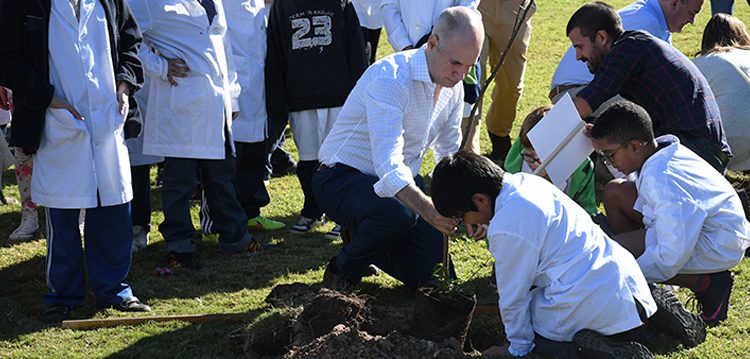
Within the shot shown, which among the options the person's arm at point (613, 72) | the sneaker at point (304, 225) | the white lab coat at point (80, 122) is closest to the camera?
the white lab coat at point (80, 122)

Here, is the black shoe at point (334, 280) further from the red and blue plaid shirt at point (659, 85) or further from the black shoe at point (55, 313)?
the red and blue plaid shirt at point (659, 85)

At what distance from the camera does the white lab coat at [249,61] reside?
6719 mm

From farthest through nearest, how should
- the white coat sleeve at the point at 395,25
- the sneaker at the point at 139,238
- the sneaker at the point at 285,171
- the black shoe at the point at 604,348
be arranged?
the sneaker at the point at 285,171 → the white coat sleeve at the point at 395,25 → the sneaker at the point at 139,238 → the black shoe at the point at 604,348

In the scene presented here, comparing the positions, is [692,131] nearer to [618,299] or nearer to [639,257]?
[639,257]

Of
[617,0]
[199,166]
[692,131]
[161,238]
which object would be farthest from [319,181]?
[617,0]

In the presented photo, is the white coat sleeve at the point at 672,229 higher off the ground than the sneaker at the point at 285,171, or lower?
higher

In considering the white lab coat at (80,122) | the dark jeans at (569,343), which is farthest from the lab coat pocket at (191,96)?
the dark jeans at (569,343)

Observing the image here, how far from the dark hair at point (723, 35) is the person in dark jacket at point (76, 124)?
4245 mm

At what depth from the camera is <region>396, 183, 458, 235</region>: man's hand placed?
187 inches

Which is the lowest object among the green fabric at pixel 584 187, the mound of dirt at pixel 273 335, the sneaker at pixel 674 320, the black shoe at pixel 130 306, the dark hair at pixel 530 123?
the black shoe at pixel 130 306

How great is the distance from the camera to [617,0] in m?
15.7

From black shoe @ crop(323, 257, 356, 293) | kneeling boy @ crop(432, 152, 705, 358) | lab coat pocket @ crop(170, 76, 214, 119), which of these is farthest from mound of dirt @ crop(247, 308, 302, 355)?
lab coat pocket @ crop(170, 76, 214, 119)

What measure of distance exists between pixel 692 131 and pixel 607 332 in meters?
1.74

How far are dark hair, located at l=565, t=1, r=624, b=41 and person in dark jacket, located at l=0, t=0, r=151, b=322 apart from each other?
249cm
